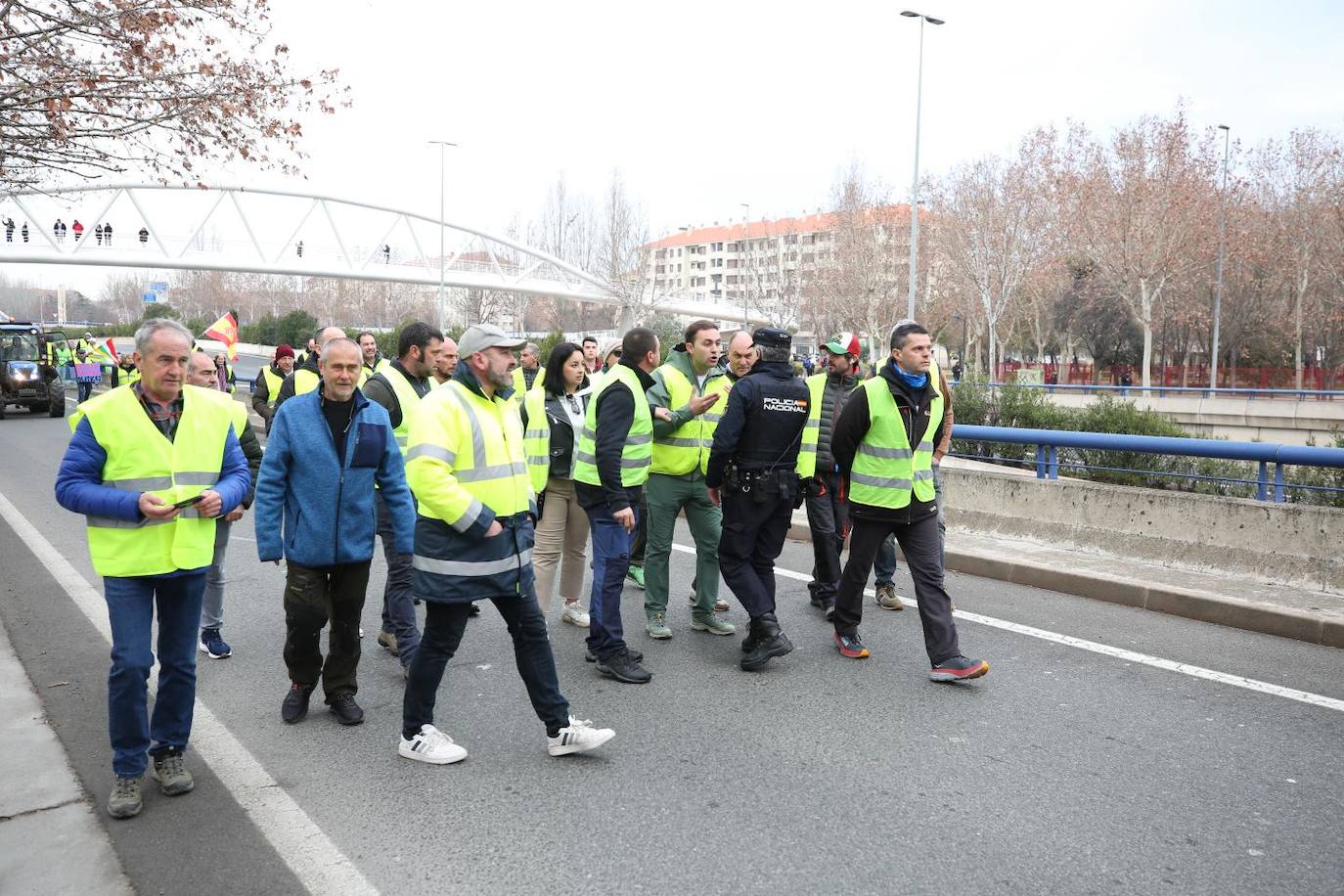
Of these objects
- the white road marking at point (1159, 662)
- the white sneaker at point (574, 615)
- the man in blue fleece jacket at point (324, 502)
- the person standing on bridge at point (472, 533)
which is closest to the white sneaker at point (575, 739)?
the person standing on bridge at point (472, 533)

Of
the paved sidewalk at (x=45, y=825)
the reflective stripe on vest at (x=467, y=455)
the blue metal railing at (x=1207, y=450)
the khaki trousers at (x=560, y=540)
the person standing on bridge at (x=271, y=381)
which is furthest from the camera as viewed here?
the person standing on bridge at (x=271, y=381)

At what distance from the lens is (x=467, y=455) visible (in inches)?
167

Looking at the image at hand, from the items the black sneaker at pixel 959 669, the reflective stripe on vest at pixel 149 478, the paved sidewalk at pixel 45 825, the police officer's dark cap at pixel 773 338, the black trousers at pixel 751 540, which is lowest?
the paved sidewalk at pixel 45 825

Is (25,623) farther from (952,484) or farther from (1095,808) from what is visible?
(952,484)

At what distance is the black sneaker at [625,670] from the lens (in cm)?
559

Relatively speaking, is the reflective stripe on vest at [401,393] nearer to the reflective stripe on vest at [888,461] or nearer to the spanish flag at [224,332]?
the reflective stripe on vest at [888,461]

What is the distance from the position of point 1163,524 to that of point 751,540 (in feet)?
13.4

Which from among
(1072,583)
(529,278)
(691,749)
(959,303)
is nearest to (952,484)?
(1072,583)

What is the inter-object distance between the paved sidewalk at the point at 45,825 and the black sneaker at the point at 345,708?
1115 mm

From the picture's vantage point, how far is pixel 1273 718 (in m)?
5.00

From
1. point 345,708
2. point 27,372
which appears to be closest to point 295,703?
point 345,708

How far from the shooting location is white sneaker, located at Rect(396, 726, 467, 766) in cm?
444

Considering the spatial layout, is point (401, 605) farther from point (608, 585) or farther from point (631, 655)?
point (631, 655)

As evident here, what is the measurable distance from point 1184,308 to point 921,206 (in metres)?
13.9
